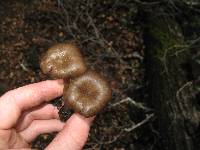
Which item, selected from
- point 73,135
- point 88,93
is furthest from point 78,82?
point 73,135

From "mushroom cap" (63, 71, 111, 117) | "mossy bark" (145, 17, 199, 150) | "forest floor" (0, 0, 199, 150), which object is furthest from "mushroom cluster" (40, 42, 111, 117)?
"forest floor" (0, 0, 199, 150)

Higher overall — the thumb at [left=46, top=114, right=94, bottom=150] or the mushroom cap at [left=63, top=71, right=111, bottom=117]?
the mushroom cap at [left=63, top=71, right=111, bottom=117]

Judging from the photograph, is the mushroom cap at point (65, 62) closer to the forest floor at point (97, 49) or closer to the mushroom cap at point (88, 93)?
the mushroom cap at point (88, 93)

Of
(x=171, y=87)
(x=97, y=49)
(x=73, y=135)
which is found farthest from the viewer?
(x=97, y=49)

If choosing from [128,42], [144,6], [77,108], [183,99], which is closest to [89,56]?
[128,42]

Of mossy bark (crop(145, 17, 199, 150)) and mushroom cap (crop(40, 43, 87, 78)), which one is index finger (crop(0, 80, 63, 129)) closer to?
mushroom cap (crop(40, 43, 87, 78))

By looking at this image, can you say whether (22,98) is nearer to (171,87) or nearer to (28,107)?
(28,107)

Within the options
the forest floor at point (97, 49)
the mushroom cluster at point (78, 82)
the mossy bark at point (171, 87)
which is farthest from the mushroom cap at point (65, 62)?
the forest floor at point (97, 49)
